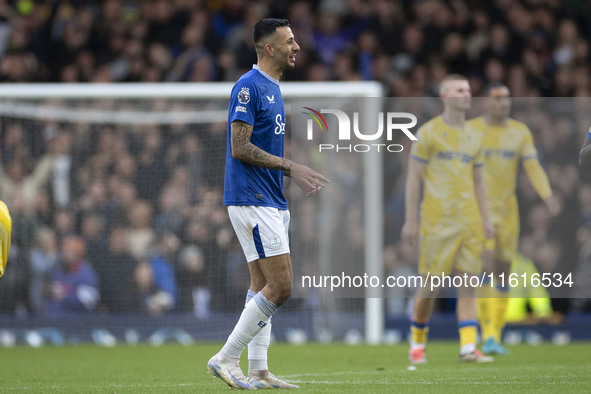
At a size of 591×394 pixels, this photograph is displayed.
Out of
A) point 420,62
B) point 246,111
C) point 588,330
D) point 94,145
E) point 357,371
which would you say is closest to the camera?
point 246,111

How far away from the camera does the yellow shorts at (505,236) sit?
33.6 ft

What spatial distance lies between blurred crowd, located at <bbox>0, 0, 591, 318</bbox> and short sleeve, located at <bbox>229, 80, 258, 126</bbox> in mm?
4933

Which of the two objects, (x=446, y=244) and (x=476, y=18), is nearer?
(x=446, y=244)

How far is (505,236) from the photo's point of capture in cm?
1033

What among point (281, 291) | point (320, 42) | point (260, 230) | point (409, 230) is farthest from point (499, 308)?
point (320, 42)

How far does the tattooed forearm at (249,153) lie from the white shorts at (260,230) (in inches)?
12.3

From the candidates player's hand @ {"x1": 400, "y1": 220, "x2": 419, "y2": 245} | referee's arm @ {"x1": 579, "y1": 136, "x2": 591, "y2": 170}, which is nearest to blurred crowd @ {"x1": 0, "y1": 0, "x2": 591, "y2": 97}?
player's hand @ {"x1": 400, "y1": 220, "x2": 419, "y2": 245}

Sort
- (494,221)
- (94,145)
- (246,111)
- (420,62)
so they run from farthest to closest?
1. (420,62)
2. (94,145)
3. (494,221)
4. (246,111)

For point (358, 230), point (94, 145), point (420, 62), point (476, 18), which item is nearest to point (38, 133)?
point (94, 145)

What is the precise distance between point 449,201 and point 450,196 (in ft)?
0.16

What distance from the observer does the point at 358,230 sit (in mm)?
12812

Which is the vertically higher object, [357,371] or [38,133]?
[38,133]

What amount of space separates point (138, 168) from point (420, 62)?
16.8 feet

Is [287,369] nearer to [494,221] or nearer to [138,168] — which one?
[494,221]
